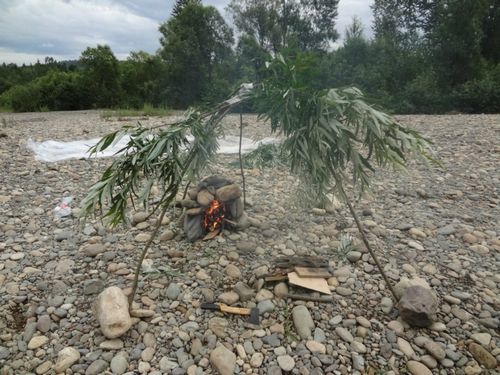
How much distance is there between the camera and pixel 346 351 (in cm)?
186

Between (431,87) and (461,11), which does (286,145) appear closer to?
(431,87)

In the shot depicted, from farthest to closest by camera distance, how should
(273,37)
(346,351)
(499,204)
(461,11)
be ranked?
1. (273,37)
2. (461,11)
3. (499,204)
4. (346,351)

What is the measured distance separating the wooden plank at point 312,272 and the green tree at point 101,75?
55.7ft

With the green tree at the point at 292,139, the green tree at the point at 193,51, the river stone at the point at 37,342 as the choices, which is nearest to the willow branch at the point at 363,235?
the green tree at the point at 292,139

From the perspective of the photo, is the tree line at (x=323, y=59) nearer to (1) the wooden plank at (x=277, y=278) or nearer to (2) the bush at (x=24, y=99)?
(2) the bush at (x=24, y=99)

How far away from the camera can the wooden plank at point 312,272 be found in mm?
2320

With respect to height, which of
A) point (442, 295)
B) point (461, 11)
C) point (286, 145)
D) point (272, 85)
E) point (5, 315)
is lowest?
point (5, 315)

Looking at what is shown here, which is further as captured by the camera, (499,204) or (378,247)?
(499,204)

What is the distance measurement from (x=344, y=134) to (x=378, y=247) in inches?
52.9

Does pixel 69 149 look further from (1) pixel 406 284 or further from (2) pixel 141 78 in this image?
(2) pixel 141 78

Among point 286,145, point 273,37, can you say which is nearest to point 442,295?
point 286,145

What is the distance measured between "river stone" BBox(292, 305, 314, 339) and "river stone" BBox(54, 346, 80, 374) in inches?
50.2

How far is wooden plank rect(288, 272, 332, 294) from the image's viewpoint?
7.38 feet

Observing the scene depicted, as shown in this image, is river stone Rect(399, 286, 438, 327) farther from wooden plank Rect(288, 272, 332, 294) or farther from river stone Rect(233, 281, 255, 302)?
river stone Rect(233, 281, 255, 302)
